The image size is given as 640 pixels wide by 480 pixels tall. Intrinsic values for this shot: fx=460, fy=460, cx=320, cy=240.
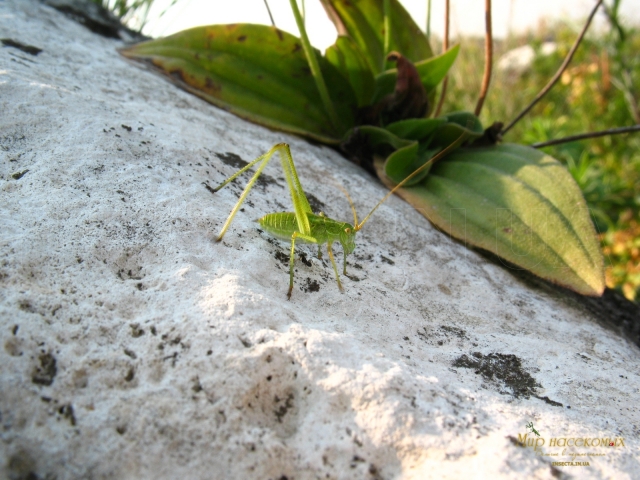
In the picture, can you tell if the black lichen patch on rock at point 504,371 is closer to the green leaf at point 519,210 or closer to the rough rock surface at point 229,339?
the rough rock surface at point 229,339

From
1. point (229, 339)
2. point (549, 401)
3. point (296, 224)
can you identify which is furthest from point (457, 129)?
point (229, 339)

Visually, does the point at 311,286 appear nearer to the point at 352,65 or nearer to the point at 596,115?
the point at 352,65

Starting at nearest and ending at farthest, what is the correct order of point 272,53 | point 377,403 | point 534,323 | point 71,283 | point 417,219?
point 377,403 → point 71,283 → point 534,323 → point 417,219 → point 272,53

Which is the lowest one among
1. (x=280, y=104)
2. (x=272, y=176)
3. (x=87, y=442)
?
(x=87, y=442)

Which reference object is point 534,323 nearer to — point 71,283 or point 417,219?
point 417,219

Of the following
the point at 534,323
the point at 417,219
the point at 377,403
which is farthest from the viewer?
the point at 417,219

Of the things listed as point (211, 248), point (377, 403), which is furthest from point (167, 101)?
point (377, 403)

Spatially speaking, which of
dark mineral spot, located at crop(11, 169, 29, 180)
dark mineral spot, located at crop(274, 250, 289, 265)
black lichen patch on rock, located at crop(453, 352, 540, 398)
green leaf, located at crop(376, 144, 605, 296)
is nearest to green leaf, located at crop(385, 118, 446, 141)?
green leaf, located at crop(376, 144, 605, 296)
